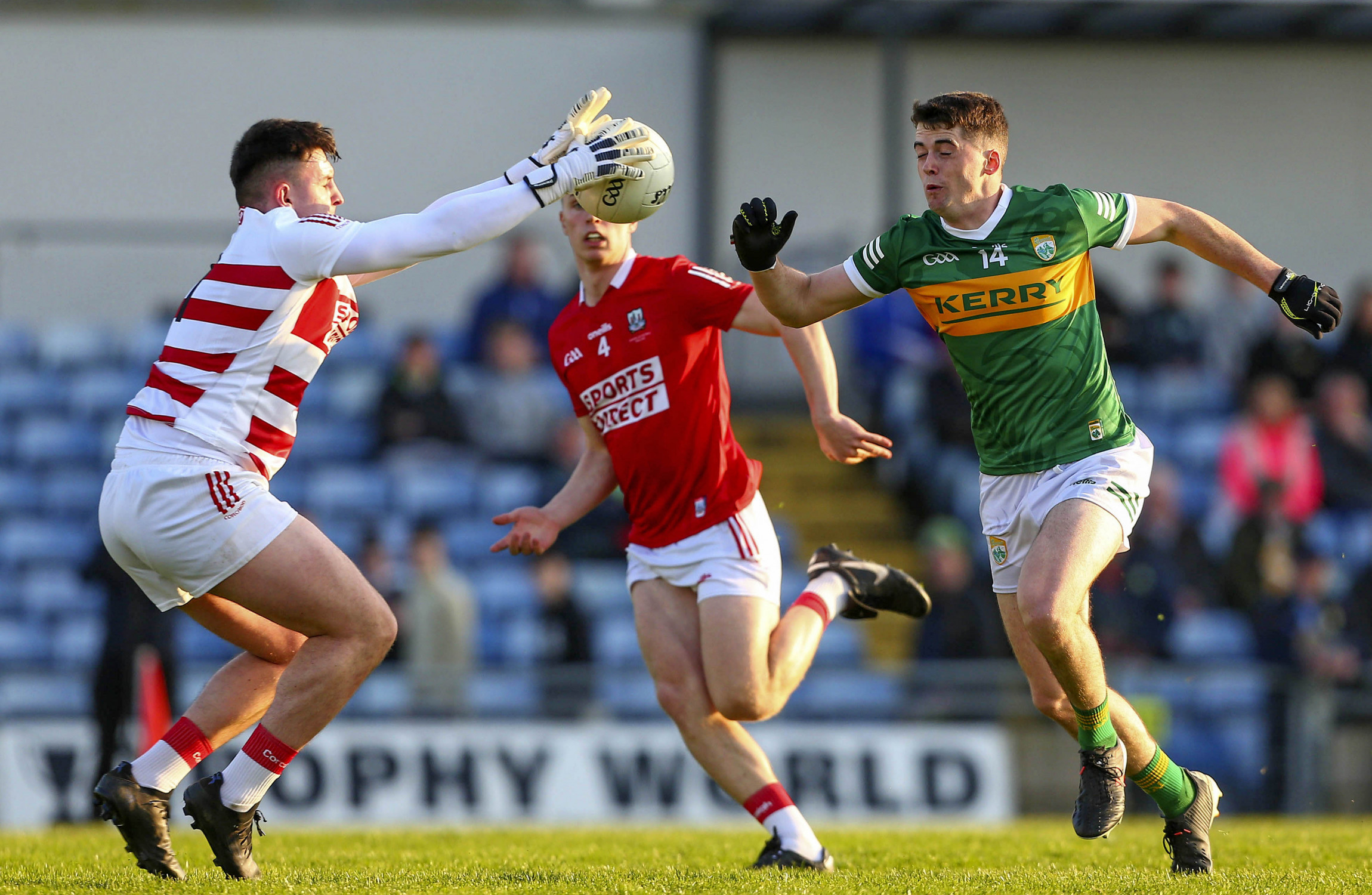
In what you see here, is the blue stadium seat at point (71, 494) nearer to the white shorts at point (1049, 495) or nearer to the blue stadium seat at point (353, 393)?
the blue stadium seat at point (353, 393)

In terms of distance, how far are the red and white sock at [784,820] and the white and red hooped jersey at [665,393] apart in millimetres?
940

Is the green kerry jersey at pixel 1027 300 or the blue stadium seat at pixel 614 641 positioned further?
the blue stadium seat at pixel 614 641

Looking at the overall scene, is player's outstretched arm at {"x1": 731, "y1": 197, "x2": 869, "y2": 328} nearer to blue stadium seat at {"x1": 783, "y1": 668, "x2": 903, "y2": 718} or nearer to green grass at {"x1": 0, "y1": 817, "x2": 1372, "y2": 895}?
green grass at {"x1": 0, "y1": 817, "x2": 1372, "y2": 895}

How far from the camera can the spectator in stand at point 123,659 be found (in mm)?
10539

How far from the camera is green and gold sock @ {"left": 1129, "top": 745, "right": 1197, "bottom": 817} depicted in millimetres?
5691

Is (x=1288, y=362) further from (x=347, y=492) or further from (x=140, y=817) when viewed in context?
(x=140, y=817)

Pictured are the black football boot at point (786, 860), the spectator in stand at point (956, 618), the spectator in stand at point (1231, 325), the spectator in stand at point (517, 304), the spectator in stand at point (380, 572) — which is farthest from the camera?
the spectator in stand at point (1231, 325)

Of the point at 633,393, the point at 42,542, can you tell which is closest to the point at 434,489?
the point at 42,542

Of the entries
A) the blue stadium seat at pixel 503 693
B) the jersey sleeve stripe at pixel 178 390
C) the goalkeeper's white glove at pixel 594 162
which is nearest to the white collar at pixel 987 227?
the goalkeeper's white glove at pixel 594 162

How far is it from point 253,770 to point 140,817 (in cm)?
40

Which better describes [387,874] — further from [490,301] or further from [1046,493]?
[490,301]

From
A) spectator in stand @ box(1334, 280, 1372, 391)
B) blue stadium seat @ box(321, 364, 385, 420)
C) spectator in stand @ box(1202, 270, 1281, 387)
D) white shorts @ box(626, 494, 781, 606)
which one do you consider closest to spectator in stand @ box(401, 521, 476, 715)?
blue stadium seat @ box(321, 364, 385, 420)

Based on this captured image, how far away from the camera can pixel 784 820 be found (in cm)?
608

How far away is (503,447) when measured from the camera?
14.0 m
